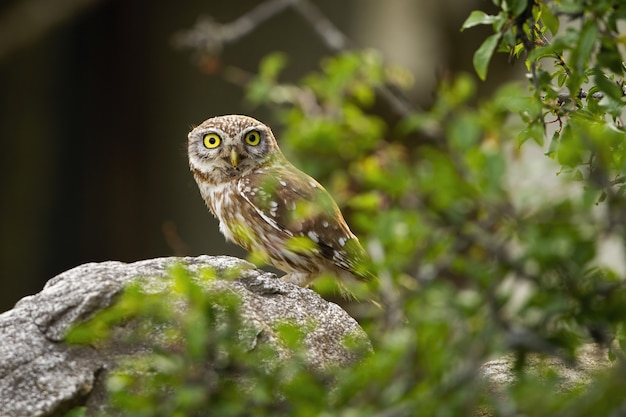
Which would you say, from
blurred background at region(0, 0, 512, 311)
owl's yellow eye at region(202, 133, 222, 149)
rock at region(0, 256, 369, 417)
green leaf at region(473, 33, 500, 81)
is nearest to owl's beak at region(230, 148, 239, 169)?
owl's yellow eye at region(202, 133, 222, 149)

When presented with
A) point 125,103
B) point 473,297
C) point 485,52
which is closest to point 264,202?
point 485,52

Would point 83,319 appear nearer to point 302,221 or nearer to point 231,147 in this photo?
point 302,221

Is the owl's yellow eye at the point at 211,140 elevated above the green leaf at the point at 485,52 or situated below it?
below

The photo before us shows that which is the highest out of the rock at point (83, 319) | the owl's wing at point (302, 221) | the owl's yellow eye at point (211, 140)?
the owl's yellow eye at point (211, 140)

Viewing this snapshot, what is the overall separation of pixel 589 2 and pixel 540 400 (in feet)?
2.83

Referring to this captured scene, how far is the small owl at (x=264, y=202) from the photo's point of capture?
4742 millimetres

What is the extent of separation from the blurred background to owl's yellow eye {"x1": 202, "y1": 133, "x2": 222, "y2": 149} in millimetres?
4194

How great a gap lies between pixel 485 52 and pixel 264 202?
244 cm

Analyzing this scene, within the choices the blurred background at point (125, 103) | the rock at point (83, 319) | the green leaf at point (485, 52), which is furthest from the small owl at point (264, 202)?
the blurred background at point (125, 103)

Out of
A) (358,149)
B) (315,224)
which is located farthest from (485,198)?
(358,149)

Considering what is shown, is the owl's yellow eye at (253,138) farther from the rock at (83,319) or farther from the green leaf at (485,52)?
the green leaf at (485,52)

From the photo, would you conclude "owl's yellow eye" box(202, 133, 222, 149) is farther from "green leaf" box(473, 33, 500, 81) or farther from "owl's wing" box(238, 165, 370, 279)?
"green leaf" box(473, 33, 500, 81)

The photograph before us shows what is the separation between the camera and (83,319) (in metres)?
3.39

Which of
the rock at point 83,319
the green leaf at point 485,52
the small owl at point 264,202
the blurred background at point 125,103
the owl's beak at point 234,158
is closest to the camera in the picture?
the green leaf at point 485,52
